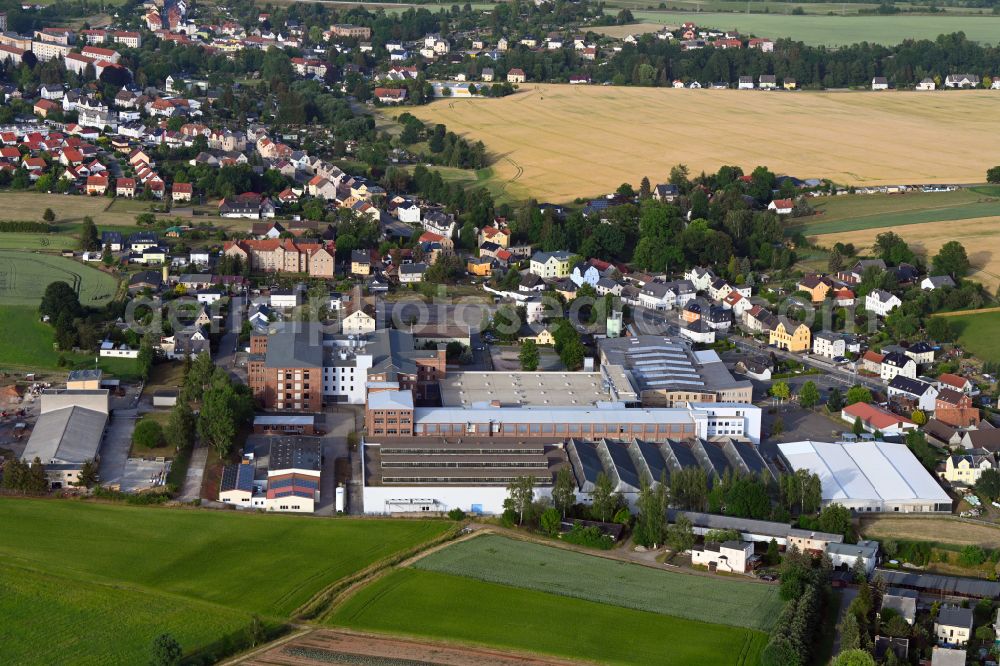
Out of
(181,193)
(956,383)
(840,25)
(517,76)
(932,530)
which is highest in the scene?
(840,25)

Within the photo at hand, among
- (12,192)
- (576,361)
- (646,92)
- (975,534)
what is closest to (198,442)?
(576,361)

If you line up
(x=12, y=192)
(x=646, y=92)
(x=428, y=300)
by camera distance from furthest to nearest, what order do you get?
(x=646, y=92), (x=12, y=192), (x=428, y=300)

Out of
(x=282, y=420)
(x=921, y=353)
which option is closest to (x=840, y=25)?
(x=921, y=353)

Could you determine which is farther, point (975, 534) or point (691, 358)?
point (691, 358)

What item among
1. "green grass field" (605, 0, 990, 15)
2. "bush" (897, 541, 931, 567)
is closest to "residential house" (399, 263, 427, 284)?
"bush" (897, 541, 931, 567)

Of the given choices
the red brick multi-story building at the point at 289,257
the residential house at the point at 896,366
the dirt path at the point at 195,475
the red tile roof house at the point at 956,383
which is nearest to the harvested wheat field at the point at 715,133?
the red brick multi-story building at the point at 289,257

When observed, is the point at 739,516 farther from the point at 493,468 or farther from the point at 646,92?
the point at 646,92

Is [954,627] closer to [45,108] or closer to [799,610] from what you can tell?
[799,610]
